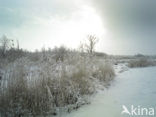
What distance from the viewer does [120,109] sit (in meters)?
2.24

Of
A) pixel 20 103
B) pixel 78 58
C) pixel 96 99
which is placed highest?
pixel 78 58

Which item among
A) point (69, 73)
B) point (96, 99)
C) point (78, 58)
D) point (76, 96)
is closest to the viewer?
point (76, 96)

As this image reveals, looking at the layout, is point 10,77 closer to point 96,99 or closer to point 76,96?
point 76,96

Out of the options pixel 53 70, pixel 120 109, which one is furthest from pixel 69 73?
pixel 120 109

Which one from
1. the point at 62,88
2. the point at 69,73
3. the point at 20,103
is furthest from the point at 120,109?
the point at 20,103

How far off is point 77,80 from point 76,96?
0.63 m

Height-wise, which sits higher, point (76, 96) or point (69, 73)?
point (69, 73)

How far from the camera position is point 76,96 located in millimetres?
2660

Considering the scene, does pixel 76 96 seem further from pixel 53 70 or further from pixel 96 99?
pixel 53 70

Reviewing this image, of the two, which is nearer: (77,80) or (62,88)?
(62,88)

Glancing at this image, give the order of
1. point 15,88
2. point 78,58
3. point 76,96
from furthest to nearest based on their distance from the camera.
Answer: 1. point 78,58
2. point 76,96
3. point 15,88

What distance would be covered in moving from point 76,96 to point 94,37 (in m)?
21.7

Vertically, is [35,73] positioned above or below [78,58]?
below

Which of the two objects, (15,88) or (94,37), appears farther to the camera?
(94,37)
